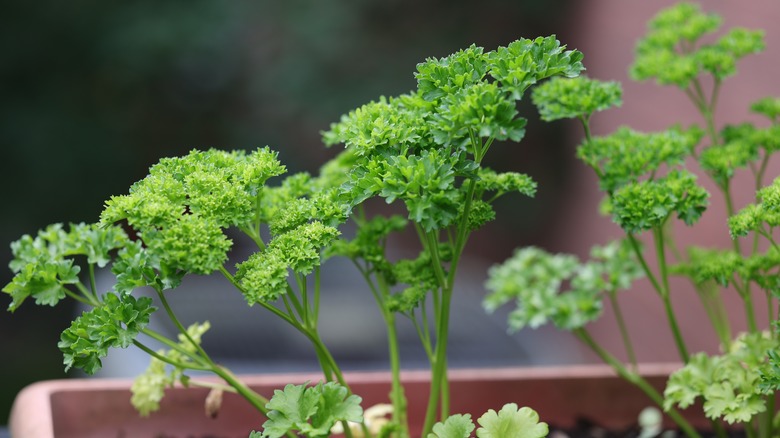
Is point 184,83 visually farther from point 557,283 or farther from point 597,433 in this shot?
point 597,433

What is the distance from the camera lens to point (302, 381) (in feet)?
3.95

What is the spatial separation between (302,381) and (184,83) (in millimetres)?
2467

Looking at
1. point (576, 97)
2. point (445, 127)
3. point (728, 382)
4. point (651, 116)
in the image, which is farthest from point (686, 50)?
point (651, 116)

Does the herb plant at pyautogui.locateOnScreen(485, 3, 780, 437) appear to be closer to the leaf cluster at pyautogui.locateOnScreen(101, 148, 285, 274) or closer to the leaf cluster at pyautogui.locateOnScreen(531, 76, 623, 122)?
the leaf cluster at pyautogui.locateOnScreen(531, 76, 623, 122)

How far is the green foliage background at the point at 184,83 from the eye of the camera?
3.31 meters

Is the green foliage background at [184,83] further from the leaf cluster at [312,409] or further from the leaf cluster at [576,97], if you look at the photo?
the leaf cluster at [312,409]

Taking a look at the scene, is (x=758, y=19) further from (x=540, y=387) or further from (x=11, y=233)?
(x=11, y=233)

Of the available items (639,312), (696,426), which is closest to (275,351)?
(639,312)

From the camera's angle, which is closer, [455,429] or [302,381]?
[455,429]

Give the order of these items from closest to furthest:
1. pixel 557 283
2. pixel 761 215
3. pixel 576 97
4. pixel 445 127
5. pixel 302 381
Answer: pixel 445 127 → pixel 761 215 → pixel 576 97 → pixel 302 381 → pixel 557 283

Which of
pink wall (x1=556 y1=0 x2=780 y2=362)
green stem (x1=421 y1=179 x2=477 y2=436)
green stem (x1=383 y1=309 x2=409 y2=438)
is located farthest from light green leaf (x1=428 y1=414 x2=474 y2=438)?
pink wall (x1=556 y1=0 x2=780 y2=362)

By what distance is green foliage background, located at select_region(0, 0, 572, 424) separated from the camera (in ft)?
10.9

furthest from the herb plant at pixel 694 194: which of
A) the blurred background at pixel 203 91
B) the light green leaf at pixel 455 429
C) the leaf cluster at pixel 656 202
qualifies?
the blurred background at pixel 203 91

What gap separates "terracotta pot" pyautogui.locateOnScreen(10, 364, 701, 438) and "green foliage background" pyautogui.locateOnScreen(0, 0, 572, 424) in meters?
2.08
